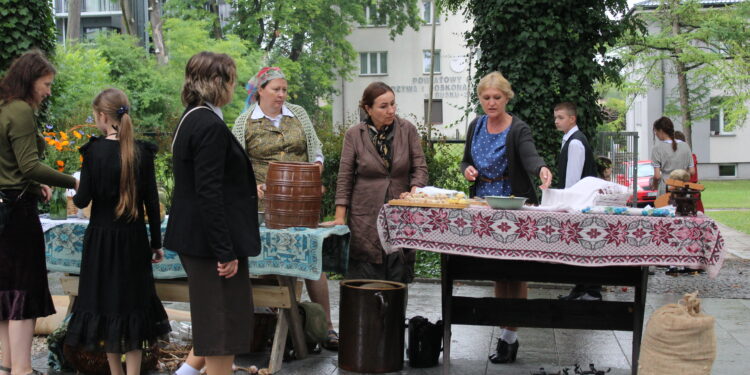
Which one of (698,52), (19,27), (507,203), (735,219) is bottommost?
(735,219)

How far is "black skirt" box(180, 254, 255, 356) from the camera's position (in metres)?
4.22

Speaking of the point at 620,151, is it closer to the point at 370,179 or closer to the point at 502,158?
the point at 502,158

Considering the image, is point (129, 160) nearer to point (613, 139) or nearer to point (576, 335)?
point (576, 335)

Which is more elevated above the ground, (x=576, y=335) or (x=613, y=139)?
(x=613, y=139)

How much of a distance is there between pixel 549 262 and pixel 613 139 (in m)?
6.21

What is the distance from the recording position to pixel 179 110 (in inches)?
1330

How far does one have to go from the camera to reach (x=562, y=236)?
187 inches

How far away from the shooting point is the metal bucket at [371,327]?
5.36m

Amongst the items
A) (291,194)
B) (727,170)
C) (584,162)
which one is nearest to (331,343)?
(291,194)

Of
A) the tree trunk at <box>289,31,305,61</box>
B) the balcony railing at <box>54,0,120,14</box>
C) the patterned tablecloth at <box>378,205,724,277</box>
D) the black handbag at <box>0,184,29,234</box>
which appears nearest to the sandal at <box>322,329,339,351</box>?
the patterned tablecloth at <box>378,205,724,277</box>

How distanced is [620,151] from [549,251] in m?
6.64

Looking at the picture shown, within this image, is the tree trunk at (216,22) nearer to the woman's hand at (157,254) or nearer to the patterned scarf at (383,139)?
the patterned scarf at (383,139)

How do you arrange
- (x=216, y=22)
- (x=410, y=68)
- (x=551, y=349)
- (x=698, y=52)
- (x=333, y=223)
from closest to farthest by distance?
1. (x=333, y=223)
2. (x=551, y=349)
3. (x=698, y=52)
4. (x=216, y=22)
5. (x=410, y=68)

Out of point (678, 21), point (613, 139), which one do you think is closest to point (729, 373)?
point (613, 139)
